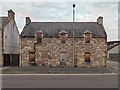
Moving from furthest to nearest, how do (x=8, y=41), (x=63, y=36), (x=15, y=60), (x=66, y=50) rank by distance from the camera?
1. (x=8, y=41)
2. (x=15, y=60)
3. (x=63, y=36)
4. (x=66, y=50)

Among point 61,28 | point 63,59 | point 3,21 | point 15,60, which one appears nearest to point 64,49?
point 63,59

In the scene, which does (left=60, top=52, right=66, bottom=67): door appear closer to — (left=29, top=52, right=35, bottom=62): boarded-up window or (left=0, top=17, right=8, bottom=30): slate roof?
(left=29, top=52, right=35, bottom=62): boarded-up window

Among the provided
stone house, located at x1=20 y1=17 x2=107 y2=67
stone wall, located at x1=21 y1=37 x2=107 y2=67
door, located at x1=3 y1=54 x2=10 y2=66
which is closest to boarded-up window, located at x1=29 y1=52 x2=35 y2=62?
stone house, located at x1=20 y1=17 x2=107 y2=67

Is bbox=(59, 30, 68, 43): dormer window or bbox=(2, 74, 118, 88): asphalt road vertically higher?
bbox=(59, 30, 68, 43): dormer window

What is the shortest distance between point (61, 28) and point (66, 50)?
4.47 meters

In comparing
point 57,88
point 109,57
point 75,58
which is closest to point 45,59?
point 75,58

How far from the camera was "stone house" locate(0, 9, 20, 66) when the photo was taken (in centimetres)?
3750

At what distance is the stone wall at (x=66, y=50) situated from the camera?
35.7 metres

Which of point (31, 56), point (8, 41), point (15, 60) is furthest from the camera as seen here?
point (8, 41)

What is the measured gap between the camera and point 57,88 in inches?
484

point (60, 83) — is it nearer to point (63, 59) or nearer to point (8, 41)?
point (63, 59)

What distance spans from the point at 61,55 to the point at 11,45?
9593 mm

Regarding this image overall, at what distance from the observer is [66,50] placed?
117 ft

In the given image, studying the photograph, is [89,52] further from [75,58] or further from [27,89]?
[27,89]
